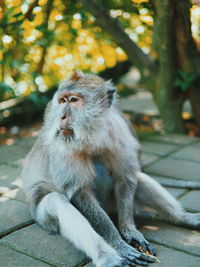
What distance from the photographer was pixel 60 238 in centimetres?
343

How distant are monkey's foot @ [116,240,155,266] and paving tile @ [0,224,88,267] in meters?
0.27

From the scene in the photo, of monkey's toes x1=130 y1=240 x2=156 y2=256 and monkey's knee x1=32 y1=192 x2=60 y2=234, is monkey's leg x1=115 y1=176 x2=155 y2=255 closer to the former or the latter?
monkey's toes x1=130 y1=240 x2=156 y2=256

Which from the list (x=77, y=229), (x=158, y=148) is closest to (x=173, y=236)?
(x=77, y=229)

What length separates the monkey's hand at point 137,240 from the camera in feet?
10.5

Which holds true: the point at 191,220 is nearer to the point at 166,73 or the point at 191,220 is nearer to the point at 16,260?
the point at 16,260

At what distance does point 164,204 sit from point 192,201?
59 centimetres

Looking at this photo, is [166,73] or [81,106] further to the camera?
[166,73]

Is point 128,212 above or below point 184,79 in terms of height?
below

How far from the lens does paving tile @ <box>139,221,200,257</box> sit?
325cm

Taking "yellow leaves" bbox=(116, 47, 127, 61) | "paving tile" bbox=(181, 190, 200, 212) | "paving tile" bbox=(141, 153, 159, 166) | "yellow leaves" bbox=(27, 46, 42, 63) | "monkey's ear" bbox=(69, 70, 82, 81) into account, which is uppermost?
"yellow leaves" bbox=(27, 46, 42, 63)

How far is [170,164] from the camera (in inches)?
206

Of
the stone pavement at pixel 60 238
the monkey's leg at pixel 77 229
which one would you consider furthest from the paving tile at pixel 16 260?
the monkey's leg at pixel 77 229

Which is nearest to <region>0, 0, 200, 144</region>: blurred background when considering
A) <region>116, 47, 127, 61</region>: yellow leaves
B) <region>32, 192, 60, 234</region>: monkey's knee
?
<region>116, 47, 127, 61</region>: yellow leaves

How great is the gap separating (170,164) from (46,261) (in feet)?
8.45
